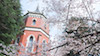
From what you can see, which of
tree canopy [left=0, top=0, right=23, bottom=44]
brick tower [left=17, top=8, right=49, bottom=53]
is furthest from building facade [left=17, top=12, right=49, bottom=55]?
tree canopy [left=0, top=0, right=23, bottom=44]

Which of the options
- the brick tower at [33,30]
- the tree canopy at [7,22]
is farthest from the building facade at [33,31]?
the tree canopy at [7,22]

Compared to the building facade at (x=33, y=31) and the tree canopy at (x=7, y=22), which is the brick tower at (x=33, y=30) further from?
the tree canopy at (x=7, y=22)

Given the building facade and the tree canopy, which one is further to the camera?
the building facade

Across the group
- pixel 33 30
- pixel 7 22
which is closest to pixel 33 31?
pixel 33 30

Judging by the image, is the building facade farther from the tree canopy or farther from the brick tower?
the tree canopy

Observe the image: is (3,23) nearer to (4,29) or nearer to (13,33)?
(4,29)

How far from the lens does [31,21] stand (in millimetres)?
15586

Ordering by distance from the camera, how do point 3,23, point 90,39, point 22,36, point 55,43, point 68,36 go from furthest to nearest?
point 22,36
point 3,23
point 55,43
point 68,36
point 90,39

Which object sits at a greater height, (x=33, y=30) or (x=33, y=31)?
(x=33, y=30)

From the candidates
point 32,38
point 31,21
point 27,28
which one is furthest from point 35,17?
point 32,38

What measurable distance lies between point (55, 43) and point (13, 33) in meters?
6.47

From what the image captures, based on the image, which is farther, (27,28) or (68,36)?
(27,28)

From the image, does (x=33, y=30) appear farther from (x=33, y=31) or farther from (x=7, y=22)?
(x=7, y=22)

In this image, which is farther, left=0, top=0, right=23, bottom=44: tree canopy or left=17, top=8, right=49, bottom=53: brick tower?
left=17, top=8, right=49, bottom=53: brick tower
